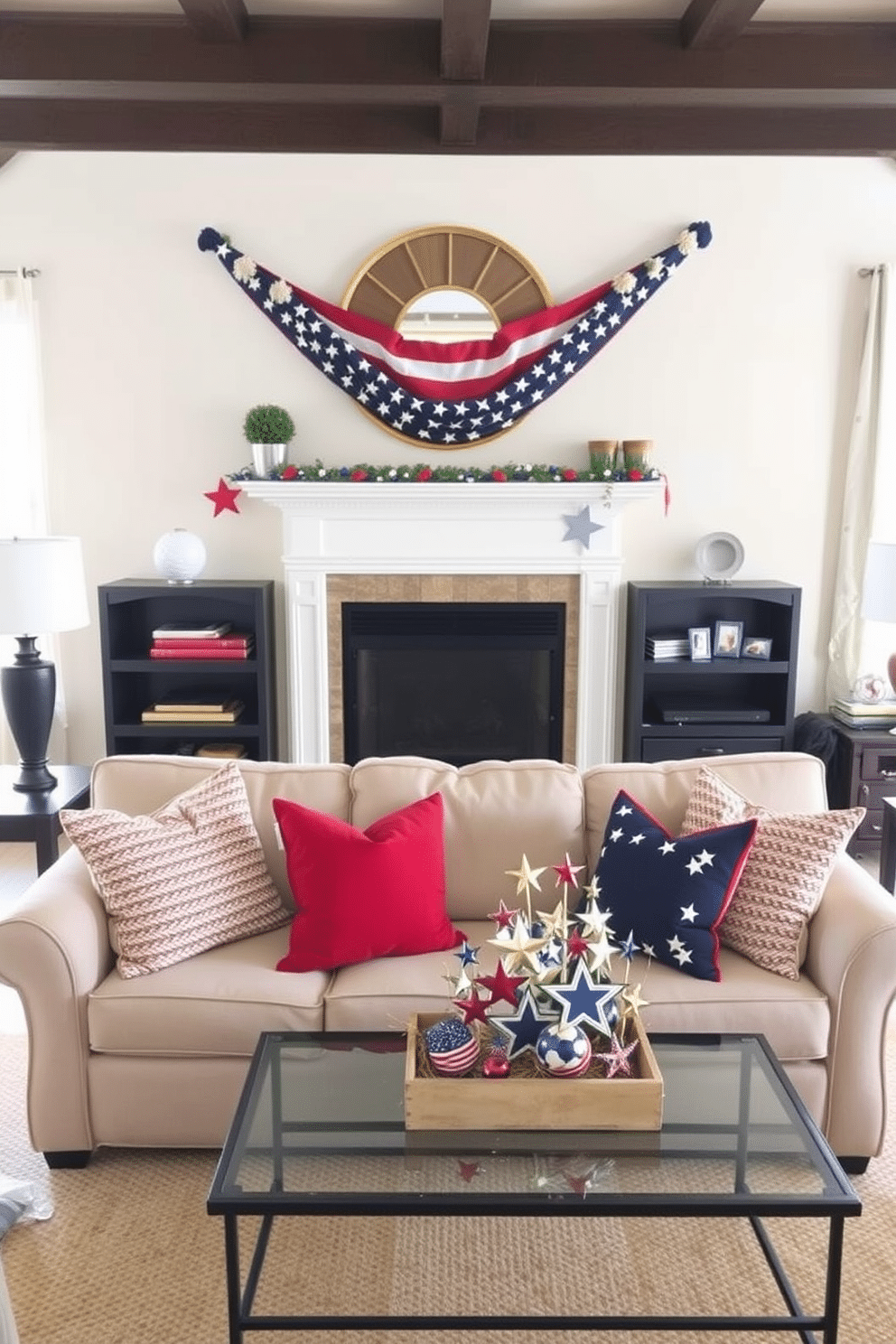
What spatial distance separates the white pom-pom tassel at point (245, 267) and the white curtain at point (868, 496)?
8.25 ft

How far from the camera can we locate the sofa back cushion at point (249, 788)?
115 inches

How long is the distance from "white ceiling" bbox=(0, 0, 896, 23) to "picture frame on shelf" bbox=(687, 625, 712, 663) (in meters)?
2.20

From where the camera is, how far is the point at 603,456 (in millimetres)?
4609

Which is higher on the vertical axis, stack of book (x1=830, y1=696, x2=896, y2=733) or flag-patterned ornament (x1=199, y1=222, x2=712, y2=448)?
flag-patterned ornament (x1=199, y1=222, x2=712, y2=448)

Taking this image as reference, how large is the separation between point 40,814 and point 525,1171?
1964 millimetres

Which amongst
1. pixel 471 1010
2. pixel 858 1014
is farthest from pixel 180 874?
pixel 858 1014

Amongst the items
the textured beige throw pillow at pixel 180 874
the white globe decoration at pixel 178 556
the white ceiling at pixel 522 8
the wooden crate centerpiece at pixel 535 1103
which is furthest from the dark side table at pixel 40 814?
the white ceiling at pixel 522 8

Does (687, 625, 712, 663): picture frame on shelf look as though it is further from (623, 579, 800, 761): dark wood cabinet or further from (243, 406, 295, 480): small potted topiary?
(243, 406, 295, 480): small potted topiary

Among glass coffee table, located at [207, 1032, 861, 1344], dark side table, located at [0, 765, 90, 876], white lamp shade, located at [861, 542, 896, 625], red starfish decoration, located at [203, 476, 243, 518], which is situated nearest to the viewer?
glass coffee table, located at [207, 1032, 861, 1344]

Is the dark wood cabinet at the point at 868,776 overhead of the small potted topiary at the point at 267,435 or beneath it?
beneath

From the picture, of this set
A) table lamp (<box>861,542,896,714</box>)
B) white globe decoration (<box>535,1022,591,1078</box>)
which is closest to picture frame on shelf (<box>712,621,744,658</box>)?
table lamp (<box>861,542,896,714</box>)

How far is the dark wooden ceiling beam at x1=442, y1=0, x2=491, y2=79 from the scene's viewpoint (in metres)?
2.65

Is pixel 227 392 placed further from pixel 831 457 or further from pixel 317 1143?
pixel 317 1143

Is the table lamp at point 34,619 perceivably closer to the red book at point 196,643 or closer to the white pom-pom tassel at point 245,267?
the red book at point 196,643
